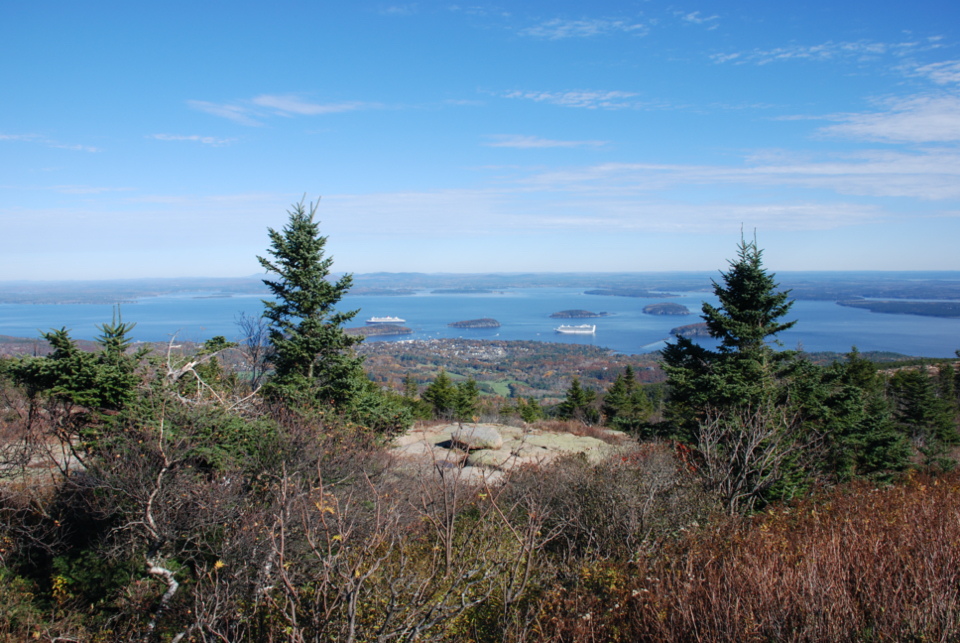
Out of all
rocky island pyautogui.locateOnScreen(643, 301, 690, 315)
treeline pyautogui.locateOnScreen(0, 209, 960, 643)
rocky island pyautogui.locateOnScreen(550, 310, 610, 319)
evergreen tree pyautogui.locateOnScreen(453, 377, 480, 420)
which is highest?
treeline pyautogui.locateOnScreen(0, 209, 960, 643)

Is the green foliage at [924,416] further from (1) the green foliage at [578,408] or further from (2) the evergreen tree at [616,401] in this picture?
(1) the green foliage at [578,408]

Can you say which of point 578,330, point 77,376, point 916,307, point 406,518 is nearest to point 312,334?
point 77,376

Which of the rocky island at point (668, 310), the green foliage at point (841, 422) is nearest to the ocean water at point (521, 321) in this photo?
the rocky island at point (668, 310)

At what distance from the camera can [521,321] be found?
424ft

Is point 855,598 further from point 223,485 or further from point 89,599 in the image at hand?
point 89,599

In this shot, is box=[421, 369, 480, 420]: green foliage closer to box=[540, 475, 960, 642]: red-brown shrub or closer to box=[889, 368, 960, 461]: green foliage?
box=[540, 475, 960, 642]: red-brown shrub

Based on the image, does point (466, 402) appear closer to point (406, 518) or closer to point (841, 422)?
point (841, 422)

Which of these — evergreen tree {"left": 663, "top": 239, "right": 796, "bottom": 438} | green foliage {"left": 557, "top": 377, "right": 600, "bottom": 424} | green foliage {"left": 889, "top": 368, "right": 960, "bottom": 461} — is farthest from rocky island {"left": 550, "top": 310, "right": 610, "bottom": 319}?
evergreen tree {"left": 663, "top": 239, "right": 796, "bottom": 438}

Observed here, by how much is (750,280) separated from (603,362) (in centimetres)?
5982

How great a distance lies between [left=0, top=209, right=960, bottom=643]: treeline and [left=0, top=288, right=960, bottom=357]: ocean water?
95.3 feet

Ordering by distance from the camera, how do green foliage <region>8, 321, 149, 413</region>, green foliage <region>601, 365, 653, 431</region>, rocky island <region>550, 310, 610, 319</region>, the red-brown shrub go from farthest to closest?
A: 1. rocky island <region>550, 310, 610, 319</region>
2. green foliage <region>601, 365, 653, 431</region>
3. green foliage <region>8, 321, 149, 413</region>
4. the red-brown shrub

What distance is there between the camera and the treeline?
3.99m

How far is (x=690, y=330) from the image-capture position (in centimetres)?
8200

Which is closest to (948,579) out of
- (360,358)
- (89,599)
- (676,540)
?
(676,540)
